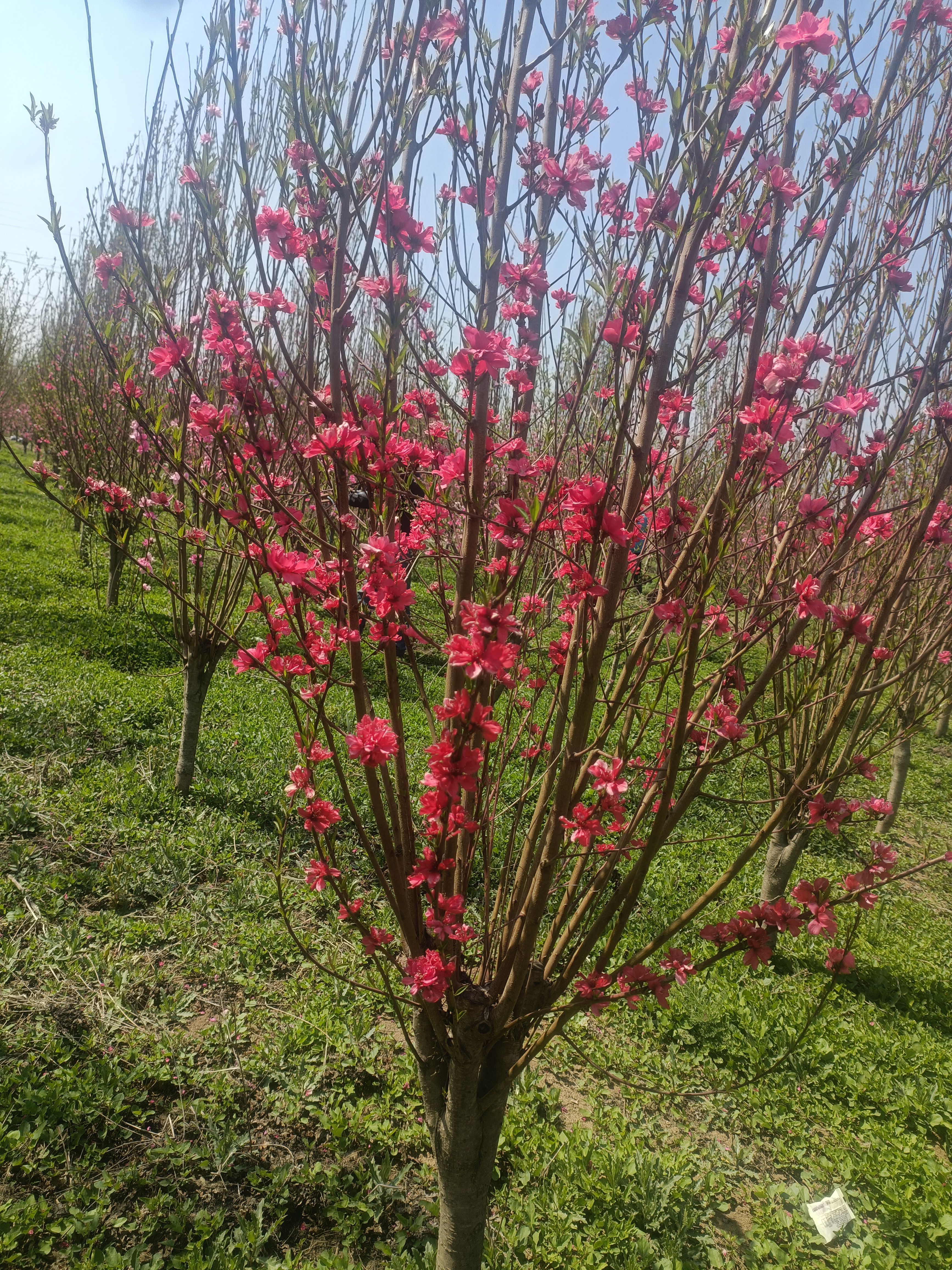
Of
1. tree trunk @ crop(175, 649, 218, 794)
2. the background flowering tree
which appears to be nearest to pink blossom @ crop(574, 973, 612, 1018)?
the background flowering tree

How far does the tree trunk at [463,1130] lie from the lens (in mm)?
1684

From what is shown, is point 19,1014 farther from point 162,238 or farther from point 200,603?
point 162,238

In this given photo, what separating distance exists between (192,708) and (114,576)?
403 centimetres

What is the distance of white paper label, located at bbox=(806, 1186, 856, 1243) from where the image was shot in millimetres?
2291

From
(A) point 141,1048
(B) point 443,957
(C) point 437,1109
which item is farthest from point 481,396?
(A) point 141,1048

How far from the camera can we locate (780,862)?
3.99m

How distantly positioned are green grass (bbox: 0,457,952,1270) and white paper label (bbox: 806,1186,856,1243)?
0.04 m

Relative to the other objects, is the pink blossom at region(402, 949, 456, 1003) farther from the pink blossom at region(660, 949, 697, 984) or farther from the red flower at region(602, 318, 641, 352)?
the red flower at region(602, 318, 641, 352)

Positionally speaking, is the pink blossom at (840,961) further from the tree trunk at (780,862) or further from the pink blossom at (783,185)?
the tree trunk at (780,862)

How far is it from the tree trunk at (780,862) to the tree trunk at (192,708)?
3.35m

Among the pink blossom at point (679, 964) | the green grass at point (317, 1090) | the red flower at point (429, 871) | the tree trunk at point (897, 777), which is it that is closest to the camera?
the red flower at point (429, 871)

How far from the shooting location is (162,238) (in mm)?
5305

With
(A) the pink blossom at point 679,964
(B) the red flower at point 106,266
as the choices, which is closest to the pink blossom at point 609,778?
(A) the pink blossom at point 679,964

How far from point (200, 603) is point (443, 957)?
2.82 metres
